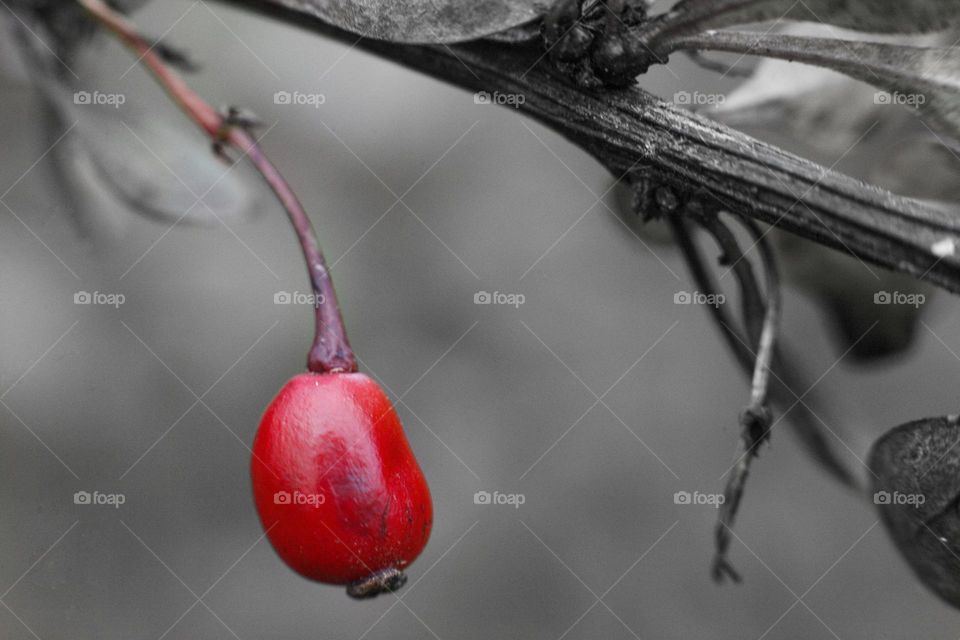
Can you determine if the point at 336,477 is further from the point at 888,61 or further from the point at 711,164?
the point at 888,61

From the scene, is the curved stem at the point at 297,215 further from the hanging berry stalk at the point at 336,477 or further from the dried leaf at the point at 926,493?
the dried leaf at the point at 926,493

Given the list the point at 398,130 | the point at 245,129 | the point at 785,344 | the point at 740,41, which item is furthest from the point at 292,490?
the point at 398,130

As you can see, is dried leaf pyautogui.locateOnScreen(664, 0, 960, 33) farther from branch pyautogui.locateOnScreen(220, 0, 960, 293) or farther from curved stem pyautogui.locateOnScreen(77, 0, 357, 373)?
curved stem pyautogui.locateOnScreen(77, 0, 357, 373)

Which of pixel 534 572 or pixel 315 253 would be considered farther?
pixel 534 572

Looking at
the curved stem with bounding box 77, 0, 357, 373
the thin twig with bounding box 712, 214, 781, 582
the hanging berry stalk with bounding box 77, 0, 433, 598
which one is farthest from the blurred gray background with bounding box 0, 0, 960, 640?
the hanging berry stalk with bounding box 77, 0, 433, 598

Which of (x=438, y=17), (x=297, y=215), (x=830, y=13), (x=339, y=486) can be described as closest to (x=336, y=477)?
(x=339, y=486)

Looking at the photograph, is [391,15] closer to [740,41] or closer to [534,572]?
[740,41]
